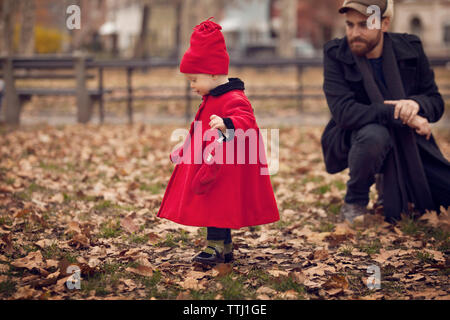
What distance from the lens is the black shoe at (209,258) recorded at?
11.6 feet

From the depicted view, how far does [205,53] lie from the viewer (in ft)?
10.6

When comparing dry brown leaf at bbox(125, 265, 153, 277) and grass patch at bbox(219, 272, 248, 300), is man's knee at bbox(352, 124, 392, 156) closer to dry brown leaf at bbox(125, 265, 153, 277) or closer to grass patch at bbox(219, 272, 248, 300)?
grass patch at bbox(219, 272, 248, 300)

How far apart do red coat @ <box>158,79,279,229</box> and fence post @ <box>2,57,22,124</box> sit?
8.27 meters

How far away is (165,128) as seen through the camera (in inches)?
408

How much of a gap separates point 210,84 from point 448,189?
211 centimetres

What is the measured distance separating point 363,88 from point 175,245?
6.16 feet

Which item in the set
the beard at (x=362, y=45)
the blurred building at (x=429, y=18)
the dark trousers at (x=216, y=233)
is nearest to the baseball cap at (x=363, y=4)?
the beard at (x=362, y=45)

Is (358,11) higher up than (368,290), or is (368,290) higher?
(358,11)

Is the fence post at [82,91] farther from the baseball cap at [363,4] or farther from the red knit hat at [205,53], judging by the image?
the red knit hat at [205,53]

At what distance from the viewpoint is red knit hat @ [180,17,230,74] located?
3.24 meters

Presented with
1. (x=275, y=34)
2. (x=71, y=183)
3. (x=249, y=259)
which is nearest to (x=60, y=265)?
(x=249, y=259)

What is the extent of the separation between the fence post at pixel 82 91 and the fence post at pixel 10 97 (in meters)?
1.17
